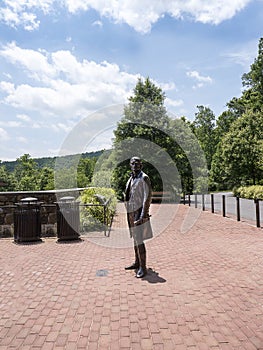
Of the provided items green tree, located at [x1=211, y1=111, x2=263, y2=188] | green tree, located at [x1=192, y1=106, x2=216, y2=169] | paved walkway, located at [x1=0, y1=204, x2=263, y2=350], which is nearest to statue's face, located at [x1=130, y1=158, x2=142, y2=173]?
paved walkway, located at [x1=0, y1=204, x2=263, y2=350]

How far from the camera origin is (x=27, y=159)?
5166cm

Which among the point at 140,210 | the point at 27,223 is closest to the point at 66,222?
the point at 27,223

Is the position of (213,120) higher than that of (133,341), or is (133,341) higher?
(213,120)

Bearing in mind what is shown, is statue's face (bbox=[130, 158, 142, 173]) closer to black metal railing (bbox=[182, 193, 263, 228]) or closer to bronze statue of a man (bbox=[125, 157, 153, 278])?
bronze statue of a man (bbox=[125, 157, 153, 278])

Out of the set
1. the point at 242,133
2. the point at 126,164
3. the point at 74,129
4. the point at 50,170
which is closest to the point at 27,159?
the point at 50,170

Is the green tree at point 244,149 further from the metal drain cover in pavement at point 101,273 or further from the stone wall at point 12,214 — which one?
the metal drain cover in pavement at point 101,273

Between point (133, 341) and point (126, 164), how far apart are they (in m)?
20.0

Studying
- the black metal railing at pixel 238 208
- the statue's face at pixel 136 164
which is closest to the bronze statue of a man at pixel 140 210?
the statue's face at pixel 136 164

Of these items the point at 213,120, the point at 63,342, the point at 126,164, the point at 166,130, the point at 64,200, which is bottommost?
the point at 63,342

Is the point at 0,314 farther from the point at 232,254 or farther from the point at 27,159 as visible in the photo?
the point at 27,159

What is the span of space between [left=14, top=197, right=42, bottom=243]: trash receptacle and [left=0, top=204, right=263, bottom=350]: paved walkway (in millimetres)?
580

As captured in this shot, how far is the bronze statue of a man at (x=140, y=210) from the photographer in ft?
15.3

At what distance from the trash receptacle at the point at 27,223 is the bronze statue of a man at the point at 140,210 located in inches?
143

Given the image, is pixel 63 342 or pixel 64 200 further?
pixel 64 200
